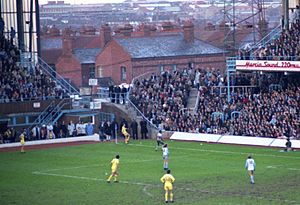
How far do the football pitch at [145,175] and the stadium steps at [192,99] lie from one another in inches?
238

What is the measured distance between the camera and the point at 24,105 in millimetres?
62031

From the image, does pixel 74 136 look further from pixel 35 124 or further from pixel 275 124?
pixel 275 124

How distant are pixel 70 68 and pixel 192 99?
115ft

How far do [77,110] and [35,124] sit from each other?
3363mm

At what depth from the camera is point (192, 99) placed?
205ft

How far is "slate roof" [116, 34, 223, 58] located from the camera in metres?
89.2

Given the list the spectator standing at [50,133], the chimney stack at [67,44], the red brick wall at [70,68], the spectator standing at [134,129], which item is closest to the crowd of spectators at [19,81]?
the spectator standing at [50,133]

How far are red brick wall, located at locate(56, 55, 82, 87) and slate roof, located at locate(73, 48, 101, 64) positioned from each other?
89 centimetres

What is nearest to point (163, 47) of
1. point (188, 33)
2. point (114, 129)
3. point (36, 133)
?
point (188, 33)

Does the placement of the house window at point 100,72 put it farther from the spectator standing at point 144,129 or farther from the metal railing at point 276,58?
the metal railing at point 276,58

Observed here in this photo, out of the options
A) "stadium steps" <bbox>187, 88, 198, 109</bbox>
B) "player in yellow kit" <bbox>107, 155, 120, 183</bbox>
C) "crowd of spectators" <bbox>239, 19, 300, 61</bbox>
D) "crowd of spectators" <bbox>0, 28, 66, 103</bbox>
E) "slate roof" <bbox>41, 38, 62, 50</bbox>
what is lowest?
"player in yellow kit" <bbox>107, 155, 120, 183</bbox>

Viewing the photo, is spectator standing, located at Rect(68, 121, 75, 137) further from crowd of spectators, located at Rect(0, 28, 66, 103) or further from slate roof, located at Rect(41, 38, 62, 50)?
slate roof, located at Rect(41, 38, 62, 50)

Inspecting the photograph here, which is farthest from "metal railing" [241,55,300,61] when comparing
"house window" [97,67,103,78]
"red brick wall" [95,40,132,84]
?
"house window" [97,67,103,78]

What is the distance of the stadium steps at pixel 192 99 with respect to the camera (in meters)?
62.0
